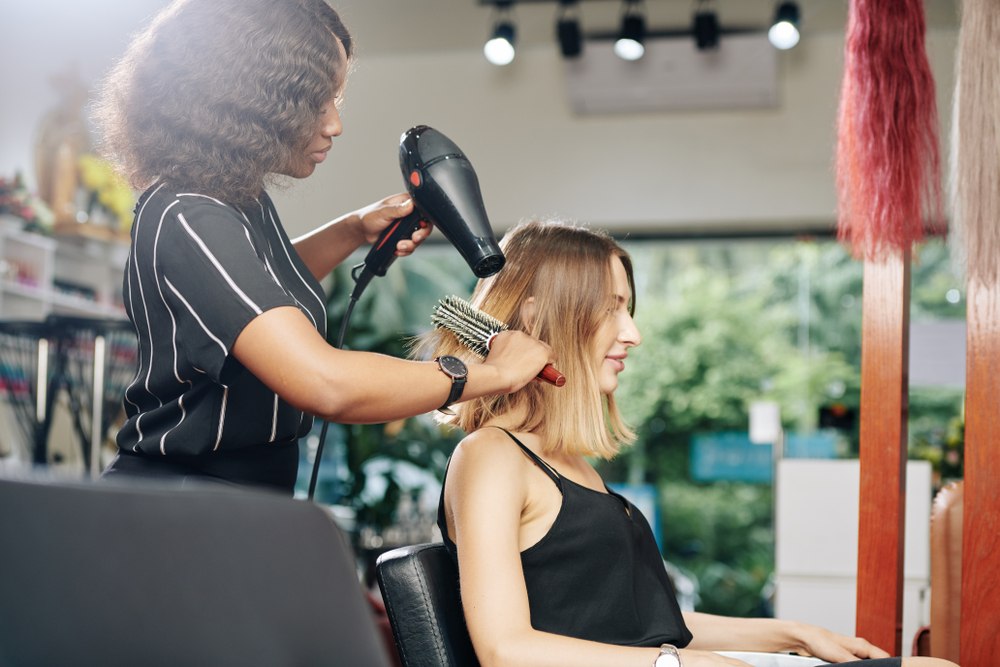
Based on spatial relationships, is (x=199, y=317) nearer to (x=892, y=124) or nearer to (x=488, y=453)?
(x=488, y=453)

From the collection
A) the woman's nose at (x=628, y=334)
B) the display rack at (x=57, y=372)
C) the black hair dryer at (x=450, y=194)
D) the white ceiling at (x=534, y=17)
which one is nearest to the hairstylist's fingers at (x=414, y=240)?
the black hair dryer at (x=450, y=194)

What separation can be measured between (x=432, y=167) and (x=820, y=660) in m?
0.81

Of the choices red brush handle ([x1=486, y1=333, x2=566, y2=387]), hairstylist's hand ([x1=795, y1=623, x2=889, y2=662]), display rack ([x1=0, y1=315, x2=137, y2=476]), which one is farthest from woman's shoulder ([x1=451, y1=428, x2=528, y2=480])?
display rack ([x1=0, y1=315, x2=137, y2=476])

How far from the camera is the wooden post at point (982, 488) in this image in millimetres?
1434

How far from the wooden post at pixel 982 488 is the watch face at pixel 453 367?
73cm

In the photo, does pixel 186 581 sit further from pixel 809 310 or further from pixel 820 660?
pixel 809 310

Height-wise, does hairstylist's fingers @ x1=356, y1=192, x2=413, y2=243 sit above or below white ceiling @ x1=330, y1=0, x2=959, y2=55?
below

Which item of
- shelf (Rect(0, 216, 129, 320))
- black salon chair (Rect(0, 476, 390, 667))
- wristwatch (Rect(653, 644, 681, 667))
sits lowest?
wristwatch (Rect(653, 644, 681, 667))

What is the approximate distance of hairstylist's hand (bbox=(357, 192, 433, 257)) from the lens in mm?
1511

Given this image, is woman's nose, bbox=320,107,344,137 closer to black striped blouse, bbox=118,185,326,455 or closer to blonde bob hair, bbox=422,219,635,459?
black striped blouse, bbox=118,185,326,455

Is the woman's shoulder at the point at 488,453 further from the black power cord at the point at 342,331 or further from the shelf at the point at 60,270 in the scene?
the shelf at the point at 60,270

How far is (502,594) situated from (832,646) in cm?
50

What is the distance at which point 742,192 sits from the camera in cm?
479

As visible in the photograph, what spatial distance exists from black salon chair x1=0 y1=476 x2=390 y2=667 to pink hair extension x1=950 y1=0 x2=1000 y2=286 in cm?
114
